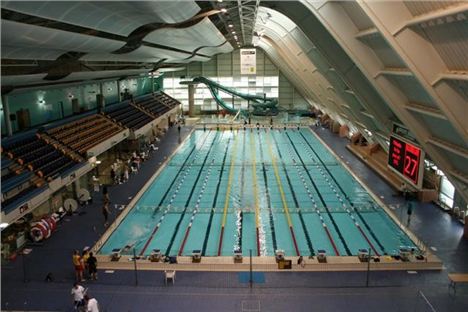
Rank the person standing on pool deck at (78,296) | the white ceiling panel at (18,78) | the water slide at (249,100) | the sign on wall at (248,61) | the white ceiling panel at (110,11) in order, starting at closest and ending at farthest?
1. the white ceiling panel at (110,11)
2. the person standing on pool deck at (78,296)
3. the white ceiling panel at (18,78)
4. the sign on wall at (248,61)
5. the water slide at (249,100)

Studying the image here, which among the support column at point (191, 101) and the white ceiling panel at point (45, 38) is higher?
the white ceiling panel at point (45, 38)

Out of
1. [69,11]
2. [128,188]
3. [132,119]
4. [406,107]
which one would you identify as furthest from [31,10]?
[132,119]

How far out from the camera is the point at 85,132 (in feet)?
63.3

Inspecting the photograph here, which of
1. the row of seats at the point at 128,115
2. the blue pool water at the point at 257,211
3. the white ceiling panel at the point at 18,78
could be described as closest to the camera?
the white ceiling panel at the point at 18,78

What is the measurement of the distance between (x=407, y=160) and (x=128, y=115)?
18941 mm

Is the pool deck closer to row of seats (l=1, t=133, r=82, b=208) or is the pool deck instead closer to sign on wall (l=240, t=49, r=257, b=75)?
row of seats (l=1, t=133, r=82, b=208)

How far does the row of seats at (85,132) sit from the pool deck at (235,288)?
18.9ft

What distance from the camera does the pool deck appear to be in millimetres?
9477

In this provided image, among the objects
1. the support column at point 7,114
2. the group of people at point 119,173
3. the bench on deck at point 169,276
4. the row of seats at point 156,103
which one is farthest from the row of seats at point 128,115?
the bench on deck at point 169,276

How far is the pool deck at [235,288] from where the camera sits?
9477mm

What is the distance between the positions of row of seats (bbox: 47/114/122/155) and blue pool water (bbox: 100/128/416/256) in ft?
10.9

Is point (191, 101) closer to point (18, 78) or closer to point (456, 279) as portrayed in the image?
point (18, 78)

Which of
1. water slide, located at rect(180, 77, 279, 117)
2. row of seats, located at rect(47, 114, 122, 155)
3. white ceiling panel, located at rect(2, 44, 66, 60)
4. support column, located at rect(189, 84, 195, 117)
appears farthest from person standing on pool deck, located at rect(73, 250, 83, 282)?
support column, located at rect(189, 84, 195, 117)

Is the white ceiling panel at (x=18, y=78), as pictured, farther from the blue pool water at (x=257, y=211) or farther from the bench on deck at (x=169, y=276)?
the bench on deck at (x=169, y=276)
